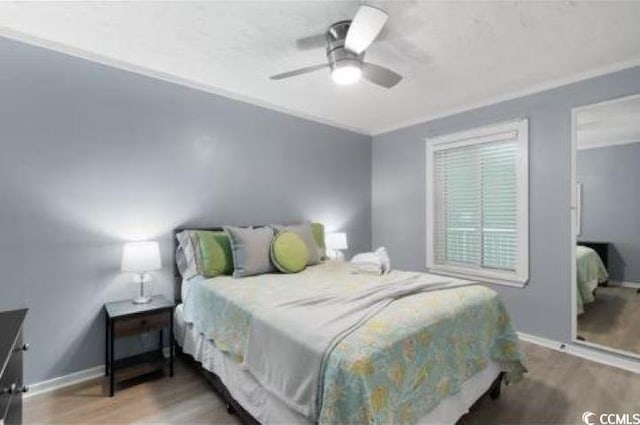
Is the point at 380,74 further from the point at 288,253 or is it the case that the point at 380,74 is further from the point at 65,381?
the point at 65,381

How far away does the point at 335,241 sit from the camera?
3969mm

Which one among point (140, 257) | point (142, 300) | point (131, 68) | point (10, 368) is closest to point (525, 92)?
point (131, 68)

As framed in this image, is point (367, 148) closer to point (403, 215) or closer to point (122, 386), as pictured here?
point (403, 215)

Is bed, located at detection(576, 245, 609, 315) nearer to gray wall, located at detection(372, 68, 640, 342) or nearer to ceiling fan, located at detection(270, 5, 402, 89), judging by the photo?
gray wall, located at detection(372, 68, 640, 342)

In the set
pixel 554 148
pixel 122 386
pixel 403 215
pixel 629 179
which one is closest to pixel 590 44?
pixel 554 148

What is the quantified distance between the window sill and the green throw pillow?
252 centimetres

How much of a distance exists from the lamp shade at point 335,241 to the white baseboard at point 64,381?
247 cm

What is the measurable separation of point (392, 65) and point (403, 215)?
2.19m

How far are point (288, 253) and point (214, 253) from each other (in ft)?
2.09

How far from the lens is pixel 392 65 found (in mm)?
2662

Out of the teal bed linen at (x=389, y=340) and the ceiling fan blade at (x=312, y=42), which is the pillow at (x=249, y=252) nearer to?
the teal bed linen at (x=389, y=340)

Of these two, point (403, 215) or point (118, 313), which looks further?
point (403, 215)

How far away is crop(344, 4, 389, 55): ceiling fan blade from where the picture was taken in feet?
5.55

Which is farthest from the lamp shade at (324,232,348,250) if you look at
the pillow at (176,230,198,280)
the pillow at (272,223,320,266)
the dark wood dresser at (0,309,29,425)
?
the dark wood dresser at (0,309,29,425)
